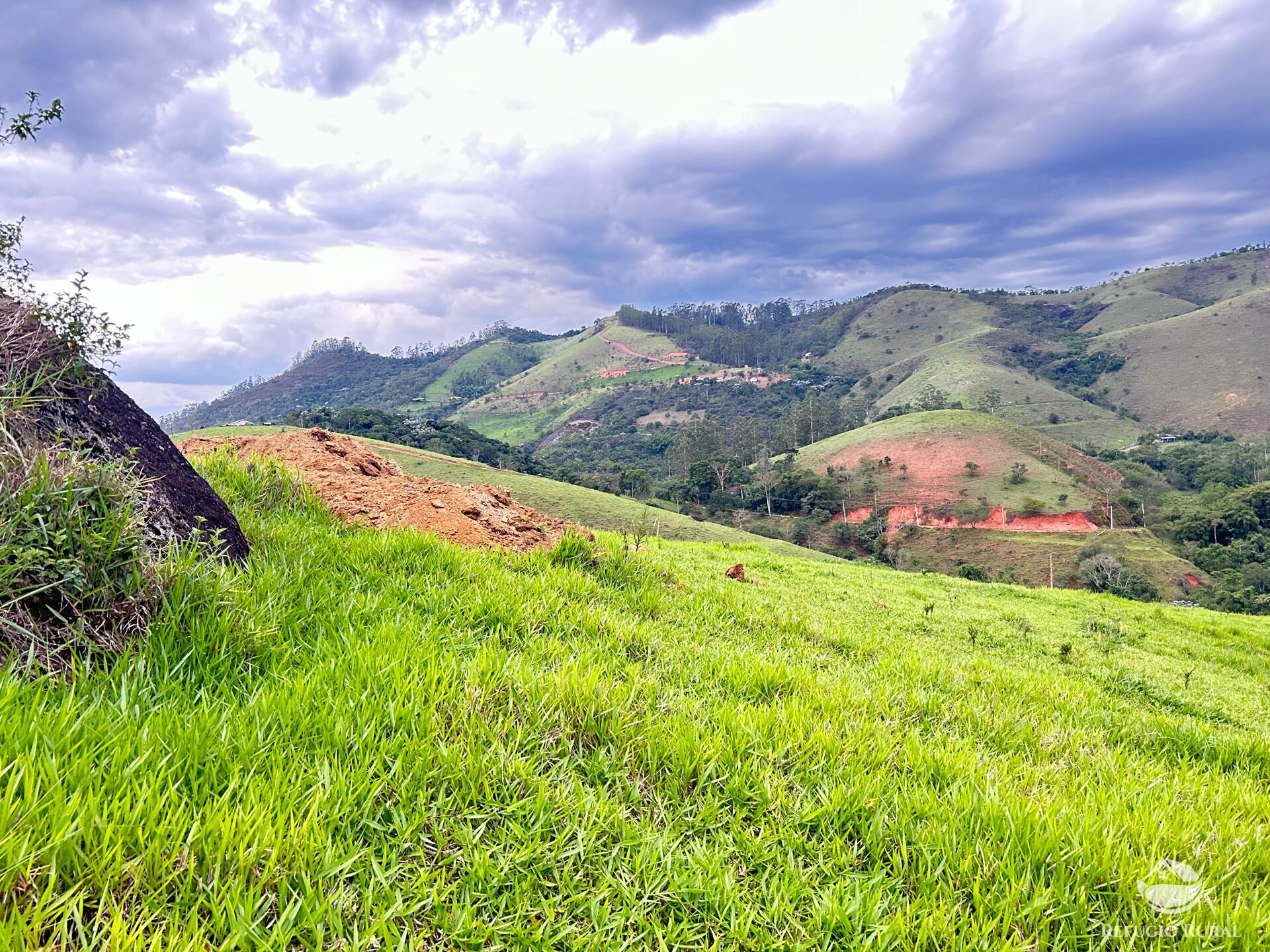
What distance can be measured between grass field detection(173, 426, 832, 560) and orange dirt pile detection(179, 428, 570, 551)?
2917 cm

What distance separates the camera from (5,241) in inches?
165

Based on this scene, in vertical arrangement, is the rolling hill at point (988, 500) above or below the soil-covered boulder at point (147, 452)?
below

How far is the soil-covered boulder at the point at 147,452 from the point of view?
3955 millimetres

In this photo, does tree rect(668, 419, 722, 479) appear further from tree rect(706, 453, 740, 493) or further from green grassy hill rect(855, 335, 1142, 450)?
green grassy hill rect(855, 335, 1142, 450)

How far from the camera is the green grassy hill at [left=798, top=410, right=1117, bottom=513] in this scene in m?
87.8

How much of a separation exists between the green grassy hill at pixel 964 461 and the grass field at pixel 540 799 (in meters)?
97.4

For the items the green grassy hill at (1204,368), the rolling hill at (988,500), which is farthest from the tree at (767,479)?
the green grassy hill at (1204,368)

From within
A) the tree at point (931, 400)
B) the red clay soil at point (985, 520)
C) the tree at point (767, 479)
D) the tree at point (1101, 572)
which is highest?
the tree at point (931, 400)

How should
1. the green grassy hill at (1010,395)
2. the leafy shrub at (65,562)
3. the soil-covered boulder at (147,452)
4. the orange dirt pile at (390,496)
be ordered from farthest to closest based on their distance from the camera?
the green grassy hill at (1010,395) < the orange dirt pile at (390,496) < the soil-covered boulder at (147,452) < the leafy shrub at (65,562)

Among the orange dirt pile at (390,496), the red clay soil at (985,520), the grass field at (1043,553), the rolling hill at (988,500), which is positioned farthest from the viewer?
the red clay soil at (985,520)

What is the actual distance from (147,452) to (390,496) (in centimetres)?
320

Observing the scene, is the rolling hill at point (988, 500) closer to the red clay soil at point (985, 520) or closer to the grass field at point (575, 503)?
the red clay soil at point (985, 520)

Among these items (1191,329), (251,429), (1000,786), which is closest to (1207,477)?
(1191,329)

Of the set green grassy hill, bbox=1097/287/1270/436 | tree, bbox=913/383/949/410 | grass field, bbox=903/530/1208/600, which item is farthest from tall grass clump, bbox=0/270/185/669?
green grassy hill, bbox=1097/287/1270/436
